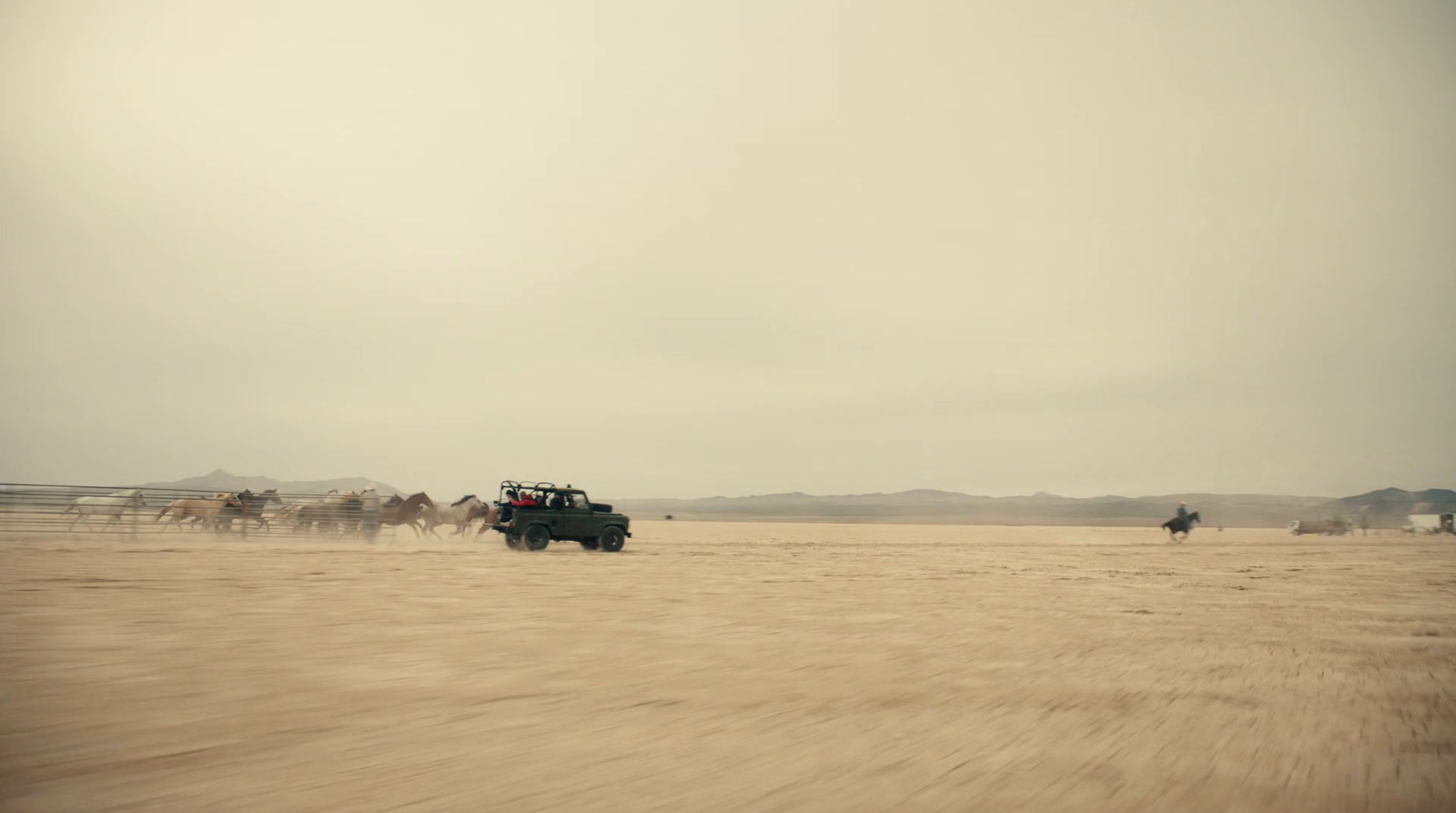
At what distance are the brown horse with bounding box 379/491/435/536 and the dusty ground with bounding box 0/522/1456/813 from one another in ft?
63.8

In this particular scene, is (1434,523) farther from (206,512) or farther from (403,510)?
(206,512)

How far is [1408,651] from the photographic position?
9461 mm

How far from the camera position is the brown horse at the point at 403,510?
33.5 meters

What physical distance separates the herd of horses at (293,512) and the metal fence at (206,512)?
0.03 meters

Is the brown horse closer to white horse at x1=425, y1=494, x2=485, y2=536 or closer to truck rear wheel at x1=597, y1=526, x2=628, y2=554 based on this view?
white horse at x1=425, y1=494, x2=485, y2=536

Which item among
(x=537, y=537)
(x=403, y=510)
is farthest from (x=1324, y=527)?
(x=403, y=510)

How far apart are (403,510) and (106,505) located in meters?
9.88

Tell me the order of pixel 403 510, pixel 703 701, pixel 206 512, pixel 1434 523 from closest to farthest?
pixel 703 701 < pixel 206 512 < pixel 403 510 < pixel 1434 523

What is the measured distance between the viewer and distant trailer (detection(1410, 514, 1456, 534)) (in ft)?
198

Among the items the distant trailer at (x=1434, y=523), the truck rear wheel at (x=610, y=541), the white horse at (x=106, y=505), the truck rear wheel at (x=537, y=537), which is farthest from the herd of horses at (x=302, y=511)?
the distant trailer at (x=1434, y=523)

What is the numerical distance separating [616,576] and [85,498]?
74.0 ft

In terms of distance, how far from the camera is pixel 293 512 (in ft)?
107

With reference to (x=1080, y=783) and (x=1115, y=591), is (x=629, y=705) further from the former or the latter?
(x=1115, y=591)

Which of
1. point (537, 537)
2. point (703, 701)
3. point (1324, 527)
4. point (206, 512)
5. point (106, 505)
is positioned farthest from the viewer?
point (1324, 527)
